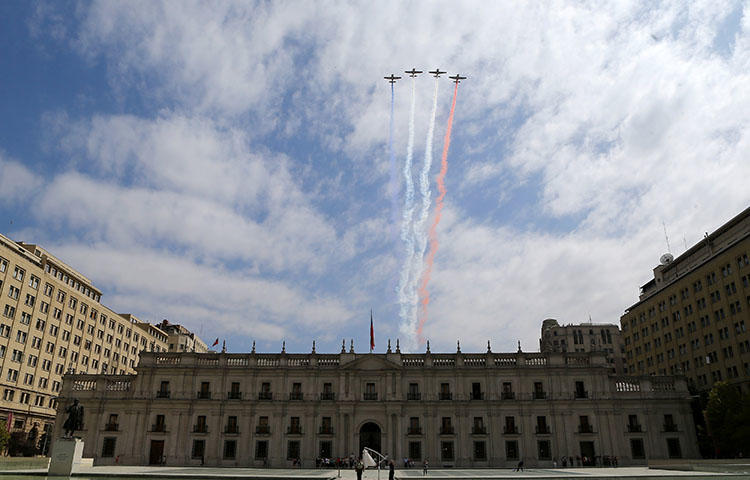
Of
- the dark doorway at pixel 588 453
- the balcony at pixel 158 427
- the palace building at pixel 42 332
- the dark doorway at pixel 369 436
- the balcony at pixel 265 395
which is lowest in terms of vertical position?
the dark doorway at pixel 588 453

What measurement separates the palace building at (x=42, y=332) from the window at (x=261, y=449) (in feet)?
63.9

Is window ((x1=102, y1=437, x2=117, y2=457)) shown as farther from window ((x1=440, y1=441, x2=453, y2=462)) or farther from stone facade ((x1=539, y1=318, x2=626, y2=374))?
stone facade ((x1=539, y1=318, x2=626, y2=374))

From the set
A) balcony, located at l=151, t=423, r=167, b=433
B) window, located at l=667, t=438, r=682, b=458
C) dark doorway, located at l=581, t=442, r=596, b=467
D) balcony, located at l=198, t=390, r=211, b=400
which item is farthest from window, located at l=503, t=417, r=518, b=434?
balcony, located at l=151, t=423, r=167, b=433

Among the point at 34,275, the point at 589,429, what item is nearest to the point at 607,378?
the point at 589,429

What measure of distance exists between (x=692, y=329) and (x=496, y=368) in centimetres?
2546

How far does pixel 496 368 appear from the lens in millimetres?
53750

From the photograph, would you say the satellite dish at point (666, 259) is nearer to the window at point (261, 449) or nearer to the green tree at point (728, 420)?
the green tree at point (728, 420)

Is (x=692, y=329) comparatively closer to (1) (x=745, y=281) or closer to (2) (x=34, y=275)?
(1) (x=745, y=281)

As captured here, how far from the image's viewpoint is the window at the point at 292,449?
171 feet

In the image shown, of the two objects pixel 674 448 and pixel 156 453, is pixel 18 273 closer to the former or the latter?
pixel 156 453

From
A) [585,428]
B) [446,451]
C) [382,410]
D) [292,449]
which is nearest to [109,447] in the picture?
[292,449]

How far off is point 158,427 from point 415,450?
24.8 m

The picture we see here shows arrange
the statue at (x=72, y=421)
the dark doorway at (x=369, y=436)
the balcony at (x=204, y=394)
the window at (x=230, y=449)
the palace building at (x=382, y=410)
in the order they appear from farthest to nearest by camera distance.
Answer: the balcony at (x=204, y=394) < the dark doorway at (x=369, y=436) < the window at (x=230, y=449) < the palace building at (x=382, y=410) < the statue at (x=72, y=421)

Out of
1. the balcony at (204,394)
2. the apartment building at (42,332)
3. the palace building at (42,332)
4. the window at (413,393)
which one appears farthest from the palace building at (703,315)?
the apartment building at (42,332)
